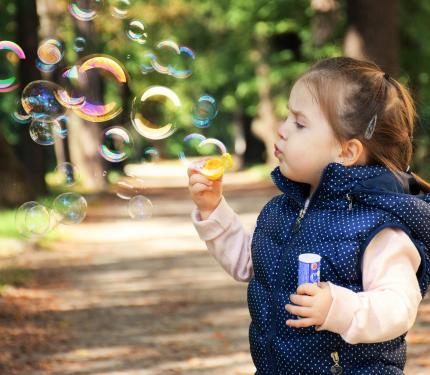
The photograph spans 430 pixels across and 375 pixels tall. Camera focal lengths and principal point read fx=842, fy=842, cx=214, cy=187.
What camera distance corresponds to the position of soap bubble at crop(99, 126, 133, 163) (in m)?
4.84

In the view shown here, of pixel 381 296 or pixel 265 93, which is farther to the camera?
pixel 265 93

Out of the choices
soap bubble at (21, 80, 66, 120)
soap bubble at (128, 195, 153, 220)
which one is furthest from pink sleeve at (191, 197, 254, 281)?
soap bubble at (21, 80, 66, 120)

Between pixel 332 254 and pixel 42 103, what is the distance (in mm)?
3107

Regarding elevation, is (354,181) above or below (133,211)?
above

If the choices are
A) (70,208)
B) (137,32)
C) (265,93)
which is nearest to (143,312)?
(70,208)

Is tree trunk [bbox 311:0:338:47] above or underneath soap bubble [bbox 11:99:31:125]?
underneath

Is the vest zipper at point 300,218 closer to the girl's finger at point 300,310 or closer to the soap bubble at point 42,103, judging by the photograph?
the girl's finger at point 300,310

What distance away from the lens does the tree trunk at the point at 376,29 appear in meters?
12.1

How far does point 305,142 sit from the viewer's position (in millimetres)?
2596

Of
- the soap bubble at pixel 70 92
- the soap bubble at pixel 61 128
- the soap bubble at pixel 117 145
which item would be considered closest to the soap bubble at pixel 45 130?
the soap bubble at pixel 61 128

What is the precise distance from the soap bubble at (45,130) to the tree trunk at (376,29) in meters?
7.62

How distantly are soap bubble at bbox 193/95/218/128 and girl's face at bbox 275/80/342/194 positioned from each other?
1.71 metres

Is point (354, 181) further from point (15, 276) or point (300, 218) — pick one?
point (15, 276)

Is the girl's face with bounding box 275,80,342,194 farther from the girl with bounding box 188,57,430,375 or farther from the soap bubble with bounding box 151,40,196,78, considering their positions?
the soap bubble with bounding box 151,40,196,78
